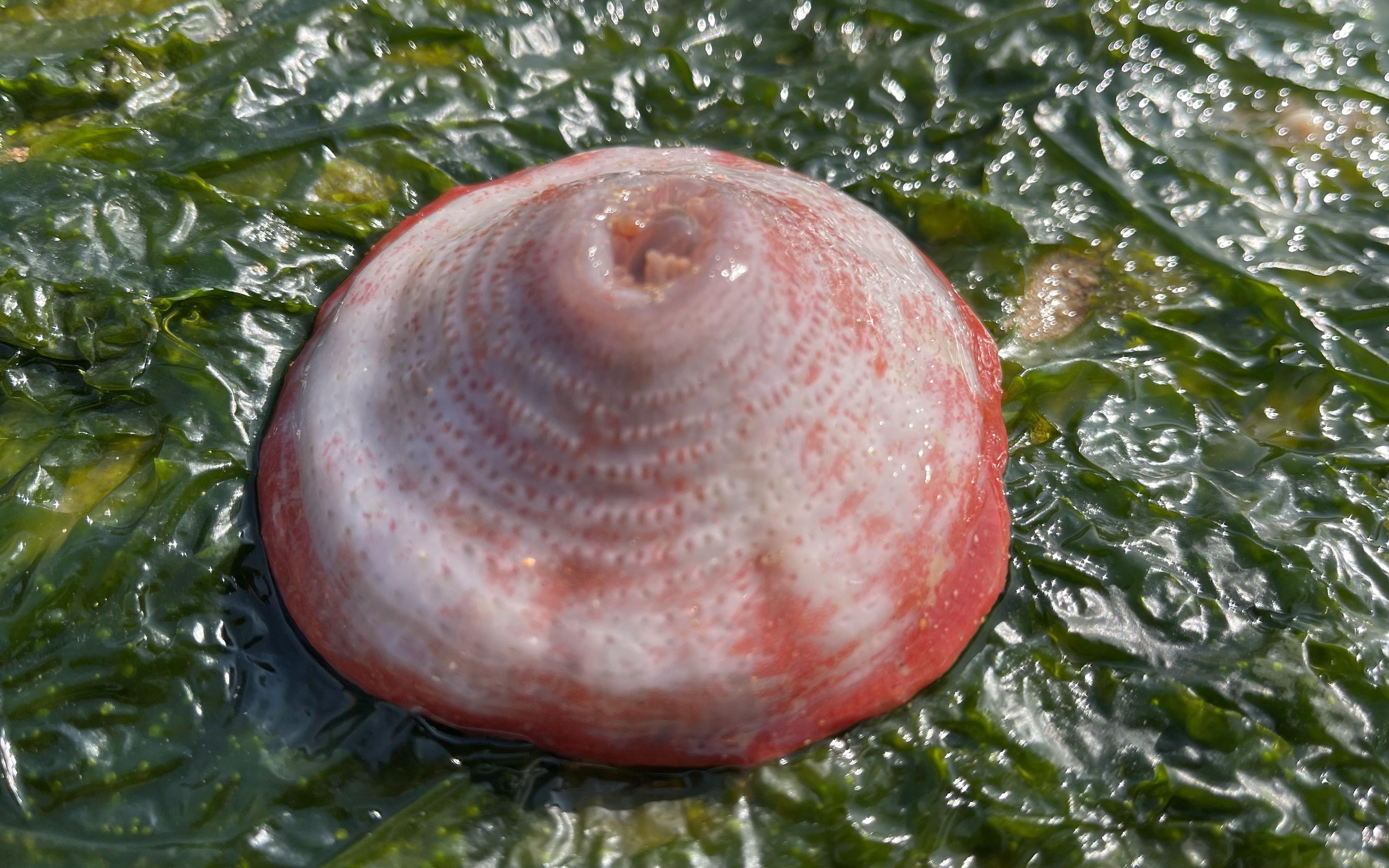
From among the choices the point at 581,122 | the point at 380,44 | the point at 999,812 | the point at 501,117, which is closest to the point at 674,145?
the point at 581,122

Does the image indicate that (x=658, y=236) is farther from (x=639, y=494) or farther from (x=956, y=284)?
(x=956, y=284)

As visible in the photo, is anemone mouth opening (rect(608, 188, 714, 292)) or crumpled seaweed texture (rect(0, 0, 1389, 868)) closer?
anemone mouth opening (rect(608, 188, 714, 292))

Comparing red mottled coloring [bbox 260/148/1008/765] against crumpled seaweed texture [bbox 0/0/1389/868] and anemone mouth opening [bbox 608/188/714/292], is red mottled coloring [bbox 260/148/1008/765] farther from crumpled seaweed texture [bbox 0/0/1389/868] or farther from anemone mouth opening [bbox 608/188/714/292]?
crumpled seaweed texture [bbox 0/0/1389/868]

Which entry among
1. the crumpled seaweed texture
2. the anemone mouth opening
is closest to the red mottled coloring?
the anemone mouth opening

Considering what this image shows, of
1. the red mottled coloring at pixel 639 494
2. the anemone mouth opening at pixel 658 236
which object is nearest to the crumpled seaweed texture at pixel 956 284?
the red mottled coloring at pixel 639 494

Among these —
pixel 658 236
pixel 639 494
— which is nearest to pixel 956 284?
pixel 658 236

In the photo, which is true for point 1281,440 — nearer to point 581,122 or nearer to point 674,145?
point 674,145

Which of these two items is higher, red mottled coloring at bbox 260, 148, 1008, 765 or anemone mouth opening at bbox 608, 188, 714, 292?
anemone mouth opening at bbox 608, 188, 714, 292
